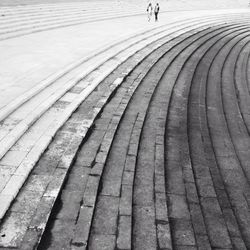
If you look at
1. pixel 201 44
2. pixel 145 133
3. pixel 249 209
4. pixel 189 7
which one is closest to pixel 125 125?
pixel 145 133

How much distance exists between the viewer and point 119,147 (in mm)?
7203

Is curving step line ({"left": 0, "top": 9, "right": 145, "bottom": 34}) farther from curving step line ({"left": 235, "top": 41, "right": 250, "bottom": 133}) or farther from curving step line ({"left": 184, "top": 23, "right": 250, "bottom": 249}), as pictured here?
curving step line ({"left": 184, "top": 23, "right": 250, "bottom": 249})

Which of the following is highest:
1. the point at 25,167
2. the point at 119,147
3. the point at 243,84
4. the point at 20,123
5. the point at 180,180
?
the point at 20,123

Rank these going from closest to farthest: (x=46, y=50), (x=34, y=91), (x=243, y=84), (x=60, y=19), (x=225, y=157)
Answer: (x=225, y=157) < (x=34, y=91) < (x=46, y=50) < (x=243, y=84) < (x=60, y=19)

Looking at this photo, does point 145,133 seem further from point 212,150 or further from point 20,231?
point 20,231

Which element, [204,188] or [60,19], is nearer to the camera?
[204,188]

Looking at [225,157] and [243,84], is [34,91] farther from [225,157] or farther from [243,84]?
[243,84]

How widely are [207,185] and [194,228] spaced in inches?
59.2

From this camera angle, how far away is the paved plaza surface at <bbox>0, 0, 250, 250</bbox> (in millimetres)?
4848

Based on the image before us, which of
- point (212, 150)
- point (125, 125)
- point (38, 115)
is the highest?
point (38, 115)

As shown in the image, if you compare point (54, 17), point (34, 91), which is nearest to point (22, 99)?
point (34, 91)

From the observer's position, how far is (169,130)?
8562 mm

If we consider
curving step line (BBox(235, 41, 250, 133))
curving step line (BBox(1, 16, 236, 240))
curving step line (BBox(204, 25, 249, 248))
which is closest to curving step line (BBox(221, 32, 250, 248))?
curving step line (BBox(204, 25, 249, 248))

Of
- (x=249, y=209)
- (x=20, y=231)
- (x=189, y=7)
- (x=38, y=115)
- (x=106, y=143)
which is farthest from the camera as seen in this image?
(x=189, y=7)
